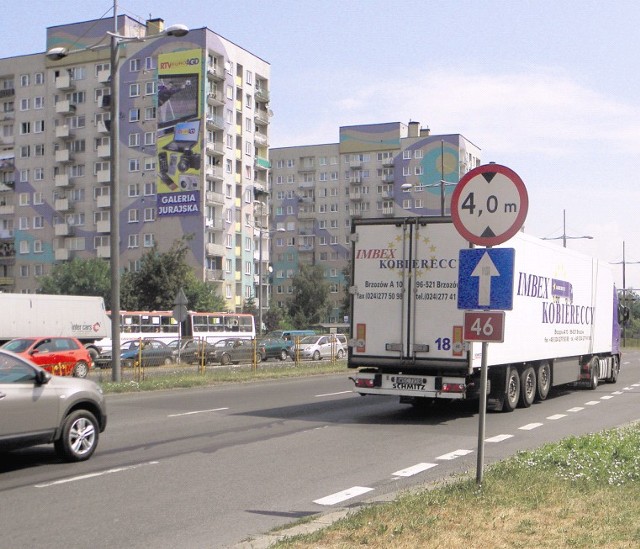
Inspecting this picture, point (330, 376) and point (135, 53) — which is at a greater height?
point (135, 53)

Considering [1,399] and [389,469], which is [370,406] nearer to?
[389,469]

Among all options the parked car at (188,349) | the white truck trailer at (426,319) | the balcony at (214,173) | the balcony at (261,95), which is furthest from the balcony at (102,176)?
the white truck trailer at (426,319)

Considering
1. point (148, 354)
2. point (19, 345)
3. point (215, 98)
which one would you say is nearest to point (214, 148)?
point (215, 98)

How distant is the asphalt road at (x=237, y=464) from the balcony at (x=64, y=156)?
72.9 m

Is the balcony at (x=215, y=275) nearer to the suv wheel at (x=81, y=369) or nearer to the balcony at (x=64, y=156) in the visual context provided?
the balcony at (x=64, y=156)

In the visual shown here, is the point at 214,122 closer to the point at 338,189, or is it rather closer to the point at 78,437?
the point at 338,189

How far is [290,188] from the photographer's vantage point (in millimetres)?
128375

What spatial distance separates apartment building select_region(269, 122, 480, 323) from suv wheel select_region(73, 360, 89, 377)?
8625 cm

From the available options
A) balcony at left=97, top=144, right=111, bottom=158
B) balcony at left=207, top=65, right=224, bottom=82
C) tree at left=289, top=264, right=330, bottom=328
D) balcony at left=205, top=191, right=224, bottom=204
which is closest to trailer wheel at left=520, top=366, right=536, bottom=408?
balcony at left=205, top=191, right=224, bottom=204

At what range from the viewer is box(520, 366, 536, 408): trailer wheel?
18.4m

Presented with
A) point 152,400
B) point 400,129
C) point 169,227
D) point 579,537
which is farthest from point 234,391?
point 400,129

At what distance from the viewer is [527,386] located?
61.4 ft

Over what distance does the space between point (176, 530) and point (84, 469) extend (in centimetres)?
341

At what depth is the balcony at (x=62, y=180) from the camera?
89.4 meters
